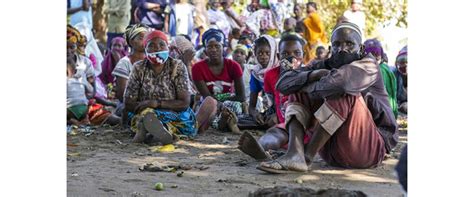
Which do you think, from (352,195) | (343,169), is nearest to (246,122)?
(343,169)

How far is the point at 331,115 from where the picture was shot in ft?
15.2

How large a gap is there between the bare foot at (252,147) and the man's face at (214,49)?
2816 mm

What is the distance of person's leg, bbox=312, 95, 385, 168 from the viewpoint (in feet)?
15.2

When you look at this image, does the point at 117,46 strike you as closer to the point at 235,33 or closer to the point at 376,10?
the point at 235,33

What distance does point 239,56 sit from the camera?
9711 mm

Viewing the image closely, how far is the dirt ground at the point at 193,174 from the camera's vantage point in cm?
422

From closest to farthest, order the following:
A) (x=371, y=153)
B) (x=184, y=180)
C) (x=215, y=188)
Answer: (x=215, y=188), (x=184, y=180), (x=371, y=153)

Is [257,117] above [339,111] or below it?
below

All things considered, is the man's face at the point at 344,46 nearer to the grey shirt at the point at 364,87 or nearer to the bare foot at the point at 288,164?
the grey shirt at the point at 364,87

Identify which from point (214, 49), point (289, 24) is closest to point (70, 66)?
point (214, 49)

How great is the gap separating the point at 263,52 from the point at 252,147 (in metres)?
2.58

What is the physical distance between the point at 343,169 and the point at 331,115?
20.6 inches

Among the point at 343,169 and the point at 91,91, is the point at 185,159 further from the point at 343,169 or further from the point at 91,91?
the point at 91,91

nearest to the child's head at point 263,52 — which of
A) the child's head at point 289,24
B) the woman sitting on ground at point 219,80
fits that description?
the woman sitting on ground at point 219,80
